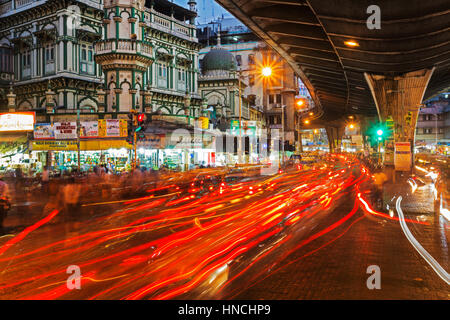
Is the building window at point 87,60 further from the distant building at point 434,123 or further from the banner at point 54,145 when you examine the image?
the distant building at point 434,123

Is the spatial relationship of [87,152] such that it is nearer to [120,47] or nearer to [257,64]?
[120,47]

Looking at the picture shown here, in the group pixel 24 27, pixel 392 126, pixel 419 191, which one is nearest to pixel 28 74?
pixel 24 27

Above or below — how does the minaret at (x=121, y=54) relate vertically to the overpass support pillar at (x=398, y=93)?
above

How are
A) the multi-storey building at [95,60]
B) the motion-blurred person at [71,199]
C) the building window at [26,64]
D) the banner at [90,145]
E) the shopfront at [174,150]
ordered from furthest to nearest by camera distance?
1. the building window at [26,64]
2. the multi-storey building at [95,60]
3. the shopfront at [174,150]
4. the banner at [90,145]
5. the motion-blurred person at [71,199]

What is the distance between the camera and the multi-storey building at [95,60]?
39.1 meters

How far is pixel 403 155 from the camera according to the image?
118ft

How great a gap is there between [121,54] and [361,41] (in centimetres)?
2559

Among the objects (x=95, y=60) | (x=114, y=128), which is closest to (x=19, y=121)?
(x=114, y=128)

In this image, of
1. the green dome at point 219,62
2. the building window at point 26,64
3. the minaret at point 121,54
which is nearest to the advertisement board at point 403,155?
the minaret at point 121,54

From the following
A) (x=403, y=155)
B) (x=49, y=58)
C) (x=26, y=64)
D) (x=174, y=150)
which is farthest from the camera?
(x=26, y=64)

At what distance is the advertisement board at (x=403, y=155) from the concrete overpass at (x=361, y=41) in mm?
3265

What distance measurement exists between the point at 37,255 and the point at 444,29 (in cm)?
2086

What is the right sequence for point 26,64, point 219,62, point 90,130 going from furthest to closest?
point 219,62, point 26,64, point 90,130
